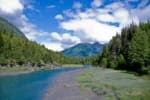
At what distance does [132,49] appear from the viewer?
9831cm

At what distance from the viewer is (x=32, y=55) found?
6806 inches

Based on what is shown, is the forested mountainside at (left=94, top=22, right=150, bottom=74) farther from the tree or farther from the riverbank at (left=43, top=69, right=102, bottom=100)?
the riverbank at (left=43, top=69, right=102, bottom=100)

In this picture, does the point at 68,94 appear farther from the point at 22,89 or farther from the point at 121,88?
the point at 22,89

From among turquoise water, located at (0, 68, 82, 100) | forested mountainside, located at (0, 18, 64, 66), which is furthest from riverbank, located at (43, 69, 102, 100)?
forested mountainside, located at (0, 18, 64, 66)

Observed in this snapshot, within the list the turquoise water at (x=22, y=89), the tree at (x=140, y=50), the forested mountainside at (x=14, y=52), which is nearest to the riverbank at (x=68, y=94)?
the turquoise water at (x=22, y=89)

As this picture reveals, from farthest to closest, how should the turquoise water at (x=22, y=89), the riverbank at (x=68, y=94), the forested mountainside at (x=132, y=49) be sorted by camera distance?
the forested mountainside at (x=132, y=49) < the turquoise water at (x=22, y=89) < the riverbank at (x=68, y=94)

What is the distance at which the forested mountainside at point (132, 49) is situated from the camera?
87625 millimetres

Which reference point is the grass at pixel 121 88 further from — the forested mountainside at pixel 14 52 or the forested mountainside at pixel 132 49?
the forested mountainside at pixel 14 52

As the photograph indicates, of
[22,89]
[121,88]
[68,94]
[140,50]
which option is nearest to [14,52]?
[140,50]

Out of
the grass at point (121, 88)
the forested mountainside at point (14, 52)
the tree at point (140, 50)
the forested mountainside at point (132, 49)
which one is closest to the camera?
the grass at point (121, 88)

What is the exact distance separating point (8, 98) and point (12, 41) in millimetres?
102468

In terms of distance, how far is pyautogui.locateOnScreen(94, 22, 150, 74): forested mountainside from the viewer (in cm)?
8762

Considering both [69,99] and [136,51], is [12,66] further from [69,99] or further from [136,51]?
[69,99]

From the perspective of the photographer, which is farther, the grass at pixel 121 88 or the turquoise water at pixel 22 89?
the turquoise water at pixel 22 89
